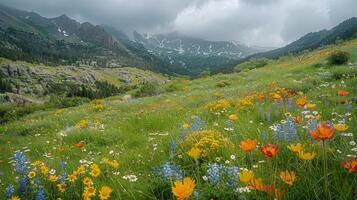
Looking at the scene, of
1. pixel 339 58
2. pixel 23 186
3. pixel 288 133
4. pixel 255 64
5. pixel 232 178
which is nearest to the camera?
pixel 232 178

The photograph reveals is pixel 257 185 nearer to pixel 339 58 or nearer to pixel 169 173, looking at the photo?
pixel 169 173

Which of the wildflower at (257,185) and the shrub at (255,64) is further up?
the wildflower at (257,185)

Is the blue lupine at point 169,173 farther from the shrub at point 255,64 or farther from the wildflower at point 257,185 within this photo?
the shrub at point 255,64

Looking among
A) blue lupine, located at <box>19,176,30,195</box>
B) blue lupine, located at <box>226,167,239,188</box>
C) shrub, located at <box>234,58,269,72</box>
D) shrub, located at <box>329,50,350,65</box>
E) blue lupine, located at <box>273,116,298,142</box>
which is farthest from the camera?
shrub, located at <box>234,58,269,72</box>

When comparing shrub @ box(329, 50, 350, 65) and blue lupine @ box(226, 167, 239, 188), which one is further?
shrub @ box(329, 50, 350, 65)

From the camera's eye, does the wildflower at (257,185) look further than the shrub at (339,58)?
No

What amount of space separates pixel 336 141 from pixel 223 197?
1.91 meters

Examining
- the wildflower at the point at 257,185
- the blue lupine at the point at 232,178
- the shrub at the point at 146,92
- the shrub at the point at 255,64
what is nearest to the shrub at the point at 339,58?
the shrub at the point at 146,92

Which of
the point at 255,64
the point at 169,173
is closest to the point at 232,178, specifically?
the point at 169,173

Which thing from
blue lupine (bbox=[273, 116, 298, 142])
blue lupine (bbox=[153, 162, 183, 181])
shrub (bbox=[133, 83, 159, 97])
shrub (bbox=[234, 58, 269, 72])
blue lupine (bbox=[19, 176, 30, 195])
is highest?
blue lupine (bbox=[273, 116, 298, 142])

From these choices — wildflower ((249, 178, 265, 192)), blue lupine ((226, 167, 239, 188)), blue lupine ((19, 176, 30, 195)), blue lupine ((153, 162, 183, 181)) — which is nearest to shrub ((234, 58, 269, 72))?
blue lupine ((153, 162, 183, 181))

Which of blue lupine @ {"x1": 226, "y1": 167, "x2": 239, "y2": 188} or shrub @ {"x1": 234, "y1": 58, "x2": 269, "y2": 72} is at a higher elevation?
blue lupine @ {"x1": 226, "y1": 167, "x2": 239, "y2": 188}

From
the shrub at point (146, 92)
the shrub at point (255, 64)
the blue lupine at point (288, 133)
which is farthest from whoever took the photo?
the shrub at point (255, 64)

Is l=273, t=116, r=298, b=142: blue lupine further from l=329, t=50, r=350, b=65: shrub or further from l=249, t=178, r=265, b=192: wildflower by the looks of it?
l=329, t=50, r=350, b=65: shrub
